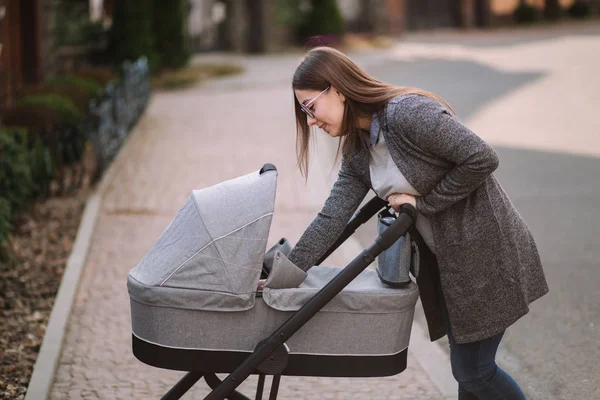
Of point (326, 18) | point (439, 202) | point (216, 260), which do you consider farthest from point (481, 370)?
point (326, 18)

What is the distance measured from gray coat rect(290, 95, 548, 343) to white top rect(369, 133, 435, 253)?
0.03m

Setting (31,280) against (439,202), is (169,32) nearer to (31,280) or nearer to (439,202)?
(31,280)

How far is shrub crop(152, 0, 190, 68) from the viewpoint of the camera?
20922 mm

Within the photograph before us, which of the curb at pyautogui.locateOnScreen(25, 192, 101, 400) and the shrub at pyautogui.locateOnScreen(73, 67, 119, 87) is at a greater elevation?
the shrub at pyautogui.locateOnScreen(73, 67, 119, 87)

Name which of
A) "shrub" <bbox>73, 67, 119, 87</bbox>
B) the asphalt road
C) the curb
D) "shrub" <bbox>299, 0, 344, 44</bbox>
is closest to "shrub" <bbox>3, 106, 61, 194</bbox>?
the curb

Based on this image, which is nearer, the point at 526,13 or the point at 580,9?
the point at 526,13

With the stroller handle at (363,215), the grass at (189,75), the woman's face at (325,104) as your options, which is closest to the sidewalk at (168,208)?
the grass at (189,75)

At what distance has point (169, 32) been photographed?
69.1ft

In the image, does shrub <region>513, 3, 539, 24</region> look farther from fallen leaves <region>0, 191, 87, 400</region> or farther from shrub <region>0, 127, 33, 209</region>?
shrub <region>0, 127, 33, 209</region>

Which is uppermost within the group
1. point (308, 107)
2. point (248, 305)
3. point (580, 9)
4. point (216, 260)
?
point (308, 107)

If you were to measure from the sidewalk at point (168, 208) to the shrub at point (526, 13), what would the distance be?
22.0m

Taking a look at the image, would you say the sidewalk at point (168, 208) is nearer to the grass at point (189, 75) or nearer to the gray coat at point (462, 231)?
the grass at point (189, 75)

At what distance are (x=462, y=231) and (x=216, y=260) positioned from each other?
2.78 ft

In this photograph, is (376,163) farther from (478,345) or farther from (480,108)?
(480,108)
